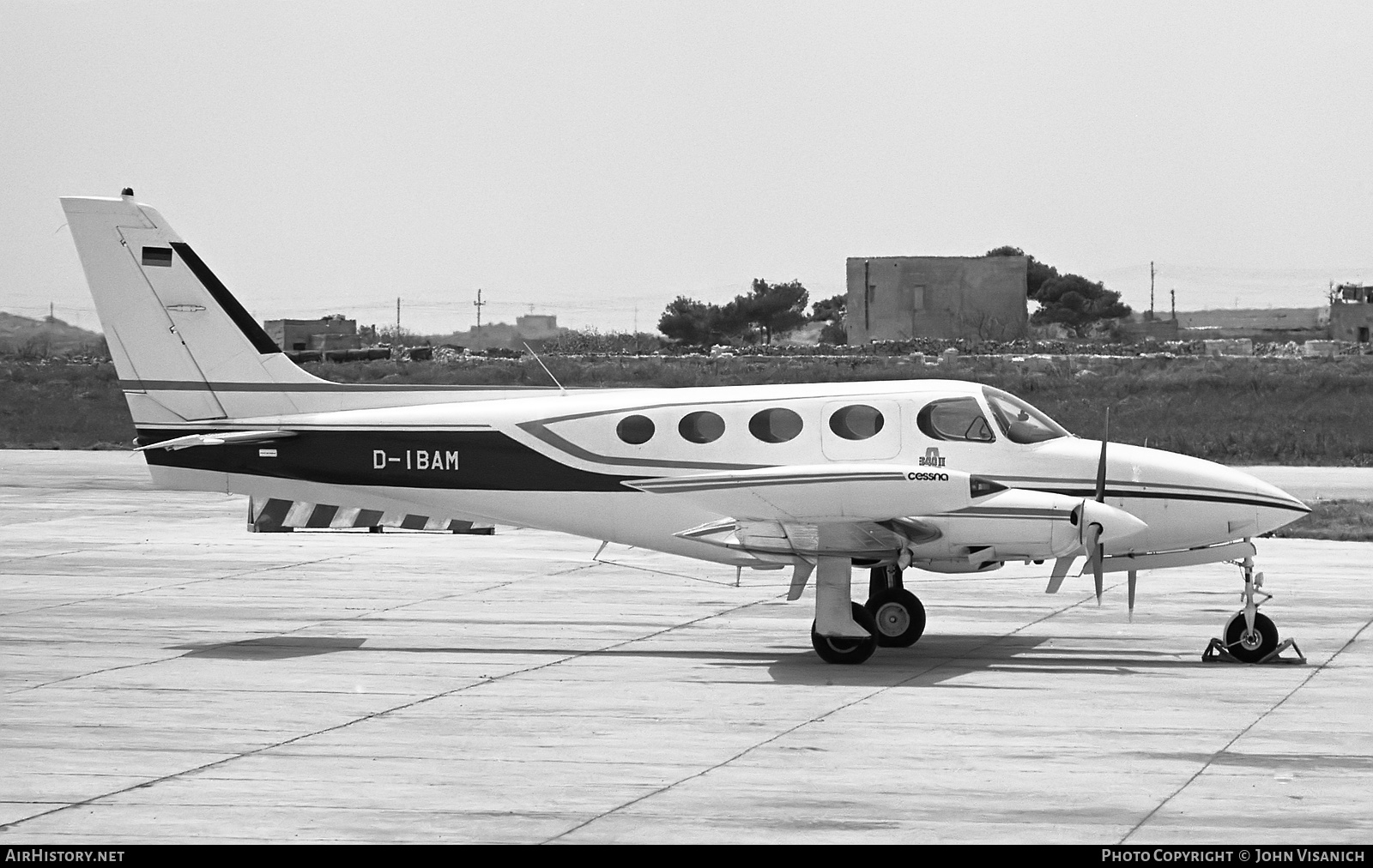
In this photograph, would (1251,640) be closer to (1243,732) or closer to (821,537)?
(1243,732)

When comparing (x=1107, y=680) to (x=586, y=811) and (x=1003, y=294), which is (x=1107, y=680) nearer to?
(x=586, y=811)

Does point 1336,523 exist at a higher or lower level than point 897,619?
lower

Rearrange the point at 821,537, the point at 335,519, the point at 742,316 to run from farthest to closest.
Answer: the point at 742,316 → the point at 335,519 → the point at 821,537

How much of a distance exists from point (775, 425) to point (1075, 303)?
12518 centimetres

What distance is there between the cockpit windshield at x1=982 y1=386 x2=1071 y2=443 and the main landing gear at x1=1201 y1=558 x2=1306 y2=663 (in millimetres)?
2448

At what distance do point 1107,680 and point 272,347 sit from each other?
33.0 ft

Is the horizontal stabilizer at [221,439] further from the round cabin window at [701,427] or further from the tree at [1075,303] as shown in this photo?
the tree at [1075,303]

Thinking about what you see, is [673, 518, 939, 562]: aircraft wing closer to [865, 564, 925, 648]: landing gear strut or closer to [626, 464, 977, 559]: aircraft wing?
[626, 464, 977, 559]: aircraft wing

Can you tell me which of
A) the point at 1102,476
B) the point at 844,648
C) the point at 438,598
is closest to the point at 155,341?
the point at 438,598

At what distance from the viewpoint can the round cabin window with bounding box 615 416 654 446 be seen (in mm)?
17109

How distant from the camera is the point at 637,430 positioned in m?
17.1

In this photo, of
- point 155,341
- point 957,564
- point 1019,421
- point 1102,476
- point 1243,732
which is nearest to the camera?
point 1243,732

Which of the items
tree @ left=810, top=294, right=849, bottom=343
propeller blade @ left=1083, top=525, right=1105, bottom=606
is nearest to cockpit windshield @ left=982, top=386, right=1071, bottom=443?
propeller blade @ left=1083, top=525, right=1105, bottom=606

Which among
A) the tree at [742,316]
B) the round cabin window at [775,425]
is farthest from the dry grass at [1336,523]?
the tree at [742,316]
